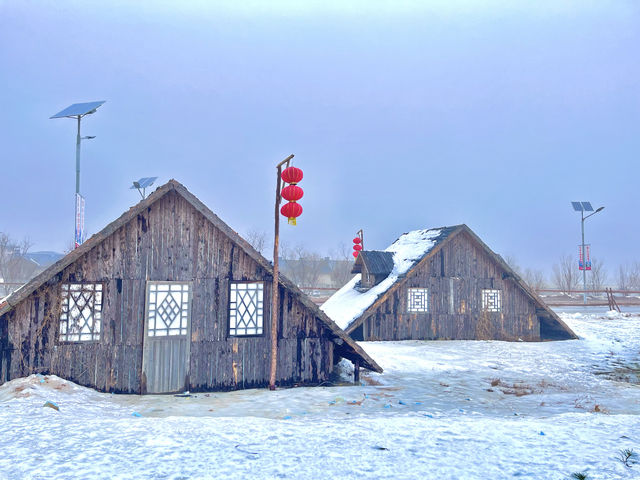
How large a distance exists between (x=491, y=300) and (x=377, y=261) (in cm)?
557

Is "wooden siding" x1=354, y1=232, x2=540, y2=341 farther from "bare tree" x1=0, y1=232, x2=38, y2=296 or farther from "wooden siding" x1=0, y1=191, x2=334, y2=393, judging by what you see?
"bare tree" x1=0, y1=232, x2=38, y2=296

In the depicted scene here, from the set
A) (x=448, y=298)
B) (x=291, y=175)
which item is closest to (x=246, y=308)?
(x=291, y=175)

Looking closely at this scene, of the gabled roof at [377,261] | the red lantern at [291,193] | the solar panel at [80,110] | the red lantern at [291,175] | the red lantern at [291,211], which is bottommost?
the gabled roof at [377,261]

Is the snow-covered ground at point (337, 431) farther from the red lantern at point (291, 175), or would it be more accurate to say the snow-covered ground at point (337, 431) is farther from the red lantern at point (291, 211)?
the red lantern at point (291, 175)

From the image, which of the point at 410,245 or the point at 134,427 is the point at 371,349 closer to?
the point at 410,245

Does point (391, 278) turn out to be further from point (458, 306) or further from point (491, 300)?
point (491, 300)

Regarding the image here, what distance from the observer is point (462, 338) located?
21406 millimetres

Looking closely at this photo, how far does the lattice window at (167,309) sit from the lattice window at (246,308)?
43.0 inches

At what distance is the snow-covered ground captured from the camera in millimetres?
6051

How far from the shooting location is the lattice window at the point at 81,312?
10641mm

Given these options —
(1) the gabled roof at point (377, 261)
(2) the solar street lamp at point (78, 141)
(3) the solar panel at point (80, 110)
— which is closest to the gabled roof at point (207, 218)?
(2) the solar street lamp at point (78, 141)

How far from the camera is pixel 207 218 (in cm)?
1151

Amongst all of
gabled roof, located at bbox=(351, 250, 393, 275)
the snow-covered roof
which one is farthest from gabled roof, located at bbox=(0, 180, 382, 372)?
gabled roof, located at bbox=(351, 250, 393, 275)

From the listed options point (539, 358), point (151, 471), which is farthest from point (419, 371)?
point (151, 471)
